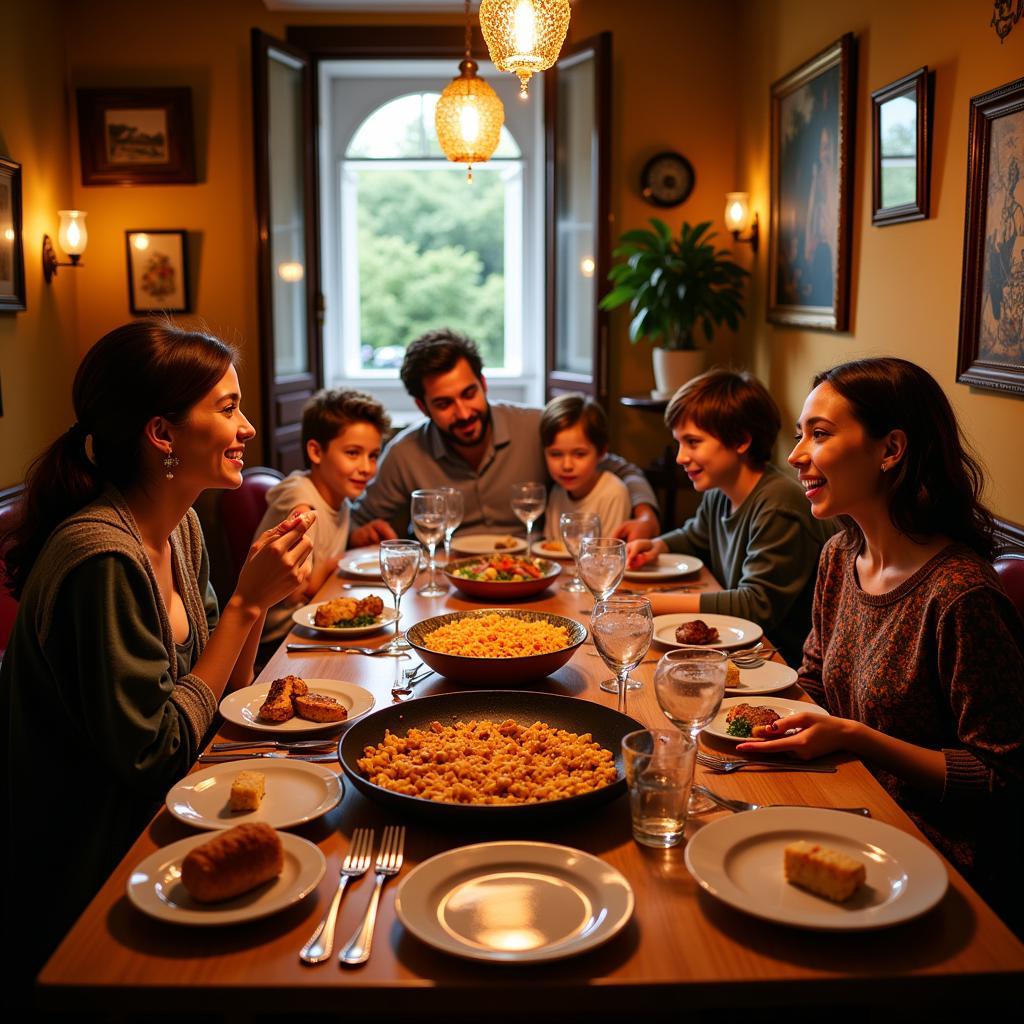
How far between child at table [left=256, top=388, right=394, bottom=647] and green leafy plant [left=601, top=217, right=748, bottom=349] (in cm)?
224

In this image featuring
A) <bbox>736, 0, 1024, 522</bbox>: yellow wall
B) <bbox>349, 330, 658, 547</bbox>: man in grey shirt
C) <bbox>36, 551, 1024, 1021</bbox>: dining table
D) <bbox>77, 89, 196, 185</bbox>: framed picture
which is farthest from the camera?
<bbox>77, 89, 196, 185</bbox>: framed picture

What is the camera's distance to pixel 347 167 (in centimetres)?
650

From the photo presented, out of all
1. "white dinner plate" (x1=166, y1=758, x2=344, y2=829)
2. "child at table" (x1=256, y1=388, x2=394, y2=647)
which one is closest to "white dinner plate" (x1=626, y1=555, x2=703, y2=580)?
"child at table" (x1=256, y1=388, x2=394, y2=647)

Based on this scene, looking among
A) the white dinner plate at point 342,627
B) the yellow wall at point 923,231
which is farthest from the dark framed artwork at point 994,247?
the white dinner plate at point 342,627

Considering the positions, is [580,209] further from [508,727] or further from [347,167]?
[508,727]

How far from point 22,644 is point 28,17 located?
4.41 m

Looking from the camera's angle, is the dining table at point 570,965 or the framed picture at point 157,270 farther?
the framed picture at point 157,270

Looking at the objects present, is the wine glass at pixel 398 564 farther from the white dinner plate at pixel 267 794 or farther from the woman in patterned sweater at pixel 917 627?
the woman in patterned sweater at pixel 917 627

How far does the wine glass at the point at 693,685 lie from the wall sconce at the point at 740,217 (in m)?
4.02

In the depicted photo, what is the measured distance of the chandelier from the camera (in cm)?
241

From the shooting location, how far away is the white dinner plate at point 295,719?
62.2 inches

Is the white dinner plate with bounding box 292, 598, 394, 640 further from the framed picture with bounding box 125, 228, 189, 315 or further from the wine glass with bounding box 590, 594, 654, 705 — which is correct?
the framed picture with bounding box 125, 228, 189, 315

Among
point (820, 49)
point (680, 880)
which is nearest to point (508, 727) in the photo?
point (680, 880)

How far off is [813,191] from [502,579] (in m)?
2.48
